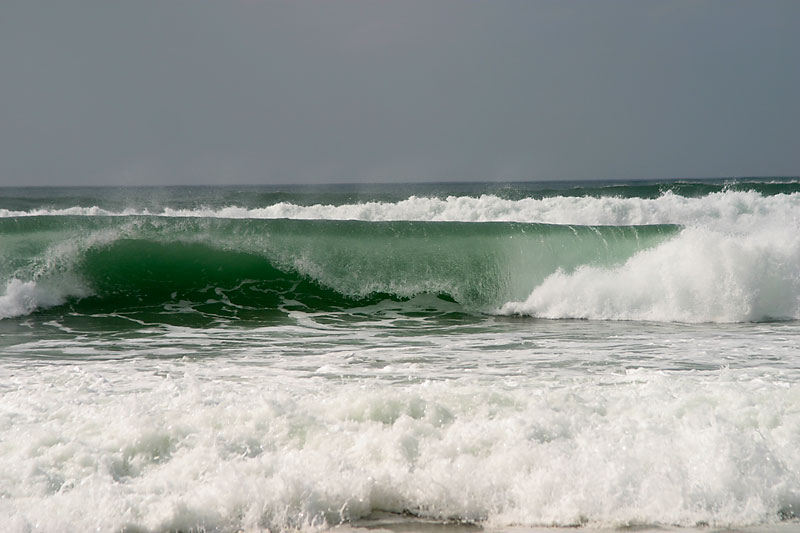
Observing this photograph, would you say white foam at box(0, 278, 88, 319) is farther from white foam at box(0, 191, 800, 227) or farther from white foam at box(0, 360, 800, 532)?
white foam at box(0, 191, 800, 227)

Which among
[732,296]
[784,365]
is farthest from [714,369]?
[732,296]

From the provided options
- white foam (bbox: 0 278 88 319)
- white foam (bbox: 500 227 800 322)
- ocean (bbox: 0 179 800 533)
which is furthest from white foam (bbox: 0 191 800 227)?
white foam (bbox: 0 278 88 319)

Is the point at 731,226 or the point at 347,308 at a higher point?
the point at 731,226

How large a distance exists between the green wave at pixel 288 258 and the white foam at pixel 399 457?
5.51 meters

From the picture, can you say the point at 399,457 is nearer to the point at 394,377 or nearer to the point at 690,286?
the point at 394,377

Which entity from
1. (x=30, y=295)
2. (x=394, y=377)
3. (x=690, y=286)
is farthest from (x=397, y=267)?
(x=394, y=377)

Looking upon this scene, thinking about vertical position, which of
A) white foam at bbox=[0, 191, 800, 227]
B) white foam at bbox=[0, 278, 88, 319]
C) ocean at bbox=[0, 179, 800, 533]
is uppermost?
white foam at bbox=[0, 191, 800, 227]

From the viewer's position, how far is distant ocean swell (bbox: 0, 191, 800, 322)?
9008 millimetres

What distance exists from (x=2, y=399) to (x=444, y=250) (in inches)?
306

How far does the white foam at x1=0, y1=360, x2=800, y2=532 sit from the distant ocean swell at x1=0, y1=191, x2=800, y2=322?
508cm

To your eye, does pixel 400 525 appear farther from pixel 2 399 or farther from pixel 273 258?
pixel 273 258

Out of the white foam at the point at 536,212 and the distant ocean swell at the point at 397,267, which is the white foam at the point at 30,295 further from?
the white foam at the point at 536,212

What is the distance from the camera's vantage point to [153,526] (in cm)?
270

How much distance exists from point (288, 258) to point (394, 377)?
20.9 feet
